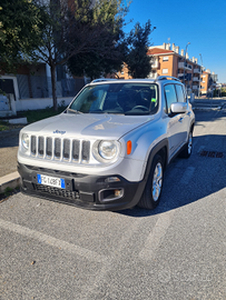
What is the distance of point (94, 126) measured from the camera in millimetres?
2668

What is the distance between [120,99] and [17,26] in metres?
4.74

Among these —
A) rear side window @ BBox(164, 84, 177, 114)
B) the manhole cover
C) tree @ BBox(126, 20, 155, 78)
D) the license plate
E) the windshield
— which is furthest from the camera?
tree @ BBox(126, 20, 155, 78)

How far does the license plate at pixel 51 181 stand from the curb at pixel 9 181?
51.5 inches

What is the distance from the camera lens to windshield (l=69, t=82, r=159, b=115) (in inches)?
134

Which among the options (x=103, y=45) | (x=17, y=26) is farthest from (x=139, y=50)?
(x=17, y=26)

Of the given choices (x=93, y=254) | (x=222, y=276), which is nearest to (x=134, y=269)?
(x=93, y=254)

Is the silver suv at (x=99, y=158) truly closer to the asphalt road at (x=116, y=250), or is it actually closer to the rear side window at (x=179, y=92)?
the asphalt road at (x=116, y=250)

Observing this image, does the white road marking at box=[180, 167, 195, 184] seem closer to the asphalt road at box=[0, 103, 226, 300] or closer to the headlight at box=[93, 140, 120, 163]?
the asphalt road at box=[0, 103, 226, 300]

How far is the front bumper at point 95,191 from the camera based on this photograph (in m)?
2.37

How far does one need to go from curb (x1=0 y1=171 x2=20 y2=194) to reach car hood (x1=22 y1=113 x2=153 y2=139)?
1.24 m

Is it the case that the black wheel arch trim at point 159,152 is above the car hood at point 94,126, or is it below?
below

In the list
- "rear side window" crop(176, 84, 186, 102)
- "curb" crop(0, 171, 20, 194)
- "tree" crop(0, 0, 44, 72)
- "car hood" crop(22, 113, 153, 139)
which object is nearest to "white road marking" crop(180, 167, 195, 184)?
"rear side window" crop(176, 84, 186, 102)

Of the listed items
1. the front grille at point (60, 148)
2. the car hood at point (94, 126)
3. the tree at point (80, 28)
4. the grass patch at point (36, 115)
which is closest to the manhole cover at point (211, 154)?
the car hood at point (94, 126)

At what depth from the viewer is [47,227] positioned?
2752 mm
